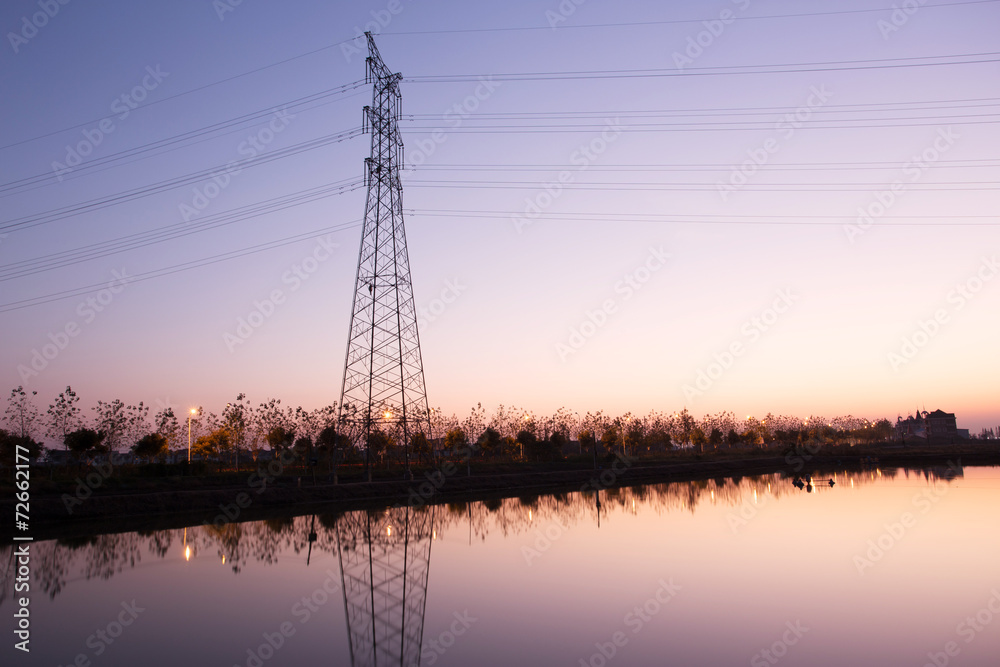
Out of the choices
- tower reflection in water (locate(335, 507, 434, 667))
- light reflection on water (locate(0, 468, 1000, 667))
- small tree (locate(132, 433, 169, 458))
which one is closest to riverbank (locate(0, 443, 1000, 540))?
light reflection on water (locate(0, 468, 1000, 667))

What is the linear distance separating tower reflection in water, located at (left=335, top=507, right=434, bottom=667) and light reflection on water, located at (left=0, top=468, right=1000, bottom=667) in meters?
0.06

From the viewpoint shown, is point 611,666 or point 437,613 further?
point 437,613

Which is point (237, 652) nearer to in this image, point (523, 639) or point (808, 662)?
point (523, 639)

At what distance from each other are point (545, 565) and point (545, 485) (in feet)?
105

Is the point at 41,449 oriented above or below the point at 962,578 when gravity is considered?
above

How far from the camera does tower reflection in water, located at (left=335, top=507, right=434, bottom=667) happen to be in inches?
416

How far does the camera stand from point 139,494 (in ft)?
106

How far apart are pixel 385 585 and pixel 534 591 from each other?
11.2 feet

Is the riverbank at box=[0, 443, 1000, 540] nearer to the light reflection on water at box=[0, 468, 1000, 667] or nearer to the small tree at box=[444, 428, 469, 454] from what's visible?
the light reflection on water at box=[0, 468, 1000, 667]

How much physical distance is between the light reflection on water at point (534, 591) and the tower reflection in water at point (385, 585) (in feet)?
0.21

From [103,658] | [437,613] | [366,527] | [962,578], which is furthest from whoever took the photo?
[366,527]

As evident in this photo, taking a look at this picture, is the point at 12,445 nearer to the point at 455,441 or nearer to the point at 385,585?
the point at 385,585

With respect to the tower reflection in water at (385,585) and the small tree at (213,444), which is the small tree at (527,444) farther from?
the tower reflection in water at (385,585)

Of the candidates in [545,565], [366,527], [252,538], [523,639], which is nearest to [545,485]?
[366,527]
